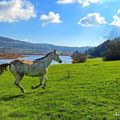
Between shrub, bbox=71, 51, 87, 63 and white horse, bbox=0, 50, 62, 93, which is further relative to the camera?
shrub, bbox=71, 51, 87, 63

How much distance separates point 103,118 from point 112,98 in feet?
11.9

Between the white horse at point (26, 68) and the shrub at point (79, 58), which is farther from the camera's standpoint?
the shrub at point (79, 58)

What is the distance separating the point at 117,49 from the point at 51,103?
77.6 meters

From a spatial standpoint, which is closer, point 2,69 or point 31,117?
point 31,117

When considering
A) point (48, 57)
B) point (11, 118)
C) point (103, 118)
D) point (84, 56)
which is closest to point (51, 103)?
point (11, 118)

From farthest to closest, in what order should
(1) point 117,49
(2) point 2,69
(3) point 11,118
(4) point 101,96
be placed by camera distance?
(1) point 117,49 < (2) point 2,69 < (4) point 101,96 < (3) point 11,118

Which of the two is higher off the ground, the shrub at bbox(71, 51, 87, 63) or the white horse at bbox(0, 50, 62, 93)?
the white horse at bbox(0, 50, 62, 93)

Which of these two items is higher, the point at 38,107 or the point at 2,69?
the point at 2,69

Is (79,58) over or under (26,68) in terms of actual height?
under

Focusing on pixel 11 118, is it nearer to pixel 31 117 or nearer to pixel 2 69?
pixel 31 117

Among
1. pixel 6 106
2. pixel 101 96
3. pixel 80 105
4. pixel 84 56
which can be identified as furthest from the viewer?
pixel 84 56

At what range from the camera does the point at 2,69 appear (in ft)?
59.6

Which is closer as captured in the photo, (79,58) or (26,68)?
(26,68)

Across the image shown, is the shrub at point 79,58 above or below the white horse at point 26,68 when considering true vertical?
below
